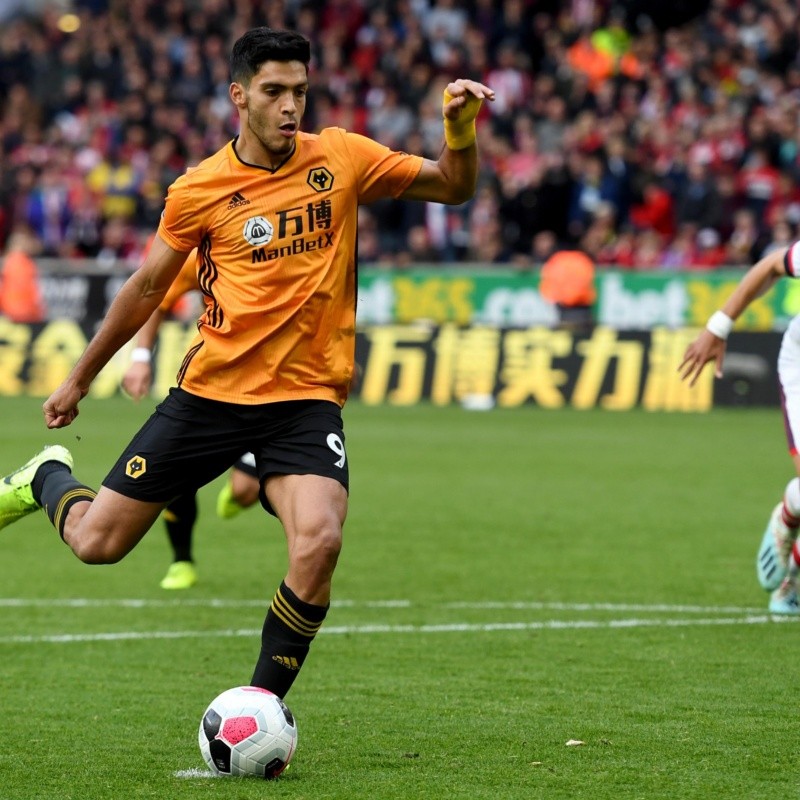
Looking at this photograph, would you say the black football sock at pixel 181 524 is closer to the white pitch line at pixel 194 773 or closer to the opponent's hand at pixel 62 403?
the opponent's hand at pixel 62 403

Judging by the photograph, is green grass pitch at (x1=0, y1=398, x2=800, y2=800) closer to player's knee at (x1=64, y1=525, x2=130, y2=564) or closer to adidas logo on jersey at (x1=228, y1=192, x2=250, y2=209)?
player's knee at (x1=64, y1=525, x2=130, y2=564)

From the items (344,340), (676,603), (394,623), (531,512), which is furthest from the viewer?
(531,512)

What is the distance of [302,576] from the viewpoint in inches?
217

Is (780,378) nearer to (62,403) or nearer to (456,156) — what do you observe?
(456,156)

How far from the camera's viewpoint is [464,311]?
24.0 meters

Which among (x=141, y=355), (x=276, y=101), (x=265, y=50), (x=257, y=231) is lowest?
(x=141, y=355)

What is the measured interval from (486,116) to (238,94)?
71.6 feet

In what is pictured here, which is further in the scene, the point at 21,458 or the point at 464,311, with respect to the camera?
the point at 464,311

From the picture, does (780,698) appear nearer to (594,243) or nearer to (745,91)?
(594,243)

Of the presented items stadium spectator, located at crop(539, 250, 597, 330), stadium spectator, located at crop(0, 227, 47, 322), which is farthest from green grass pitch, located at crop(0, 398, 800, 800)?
stadium spectator, located at crop(0, 227, 47, 322)

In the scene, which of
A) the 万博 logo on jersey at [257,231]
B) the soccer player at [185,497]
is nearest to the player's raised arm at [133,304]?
the 万博 logo on jersey at [257,231]

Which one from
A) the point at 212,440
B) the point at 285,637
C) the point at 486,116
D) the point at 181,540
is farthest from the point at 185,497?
the point at 486,116

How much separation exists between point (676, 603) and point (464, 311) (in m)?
15.3

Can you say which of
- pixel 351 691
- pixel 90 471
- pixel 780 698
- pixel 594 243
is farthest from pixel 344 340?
pixel 594 243
